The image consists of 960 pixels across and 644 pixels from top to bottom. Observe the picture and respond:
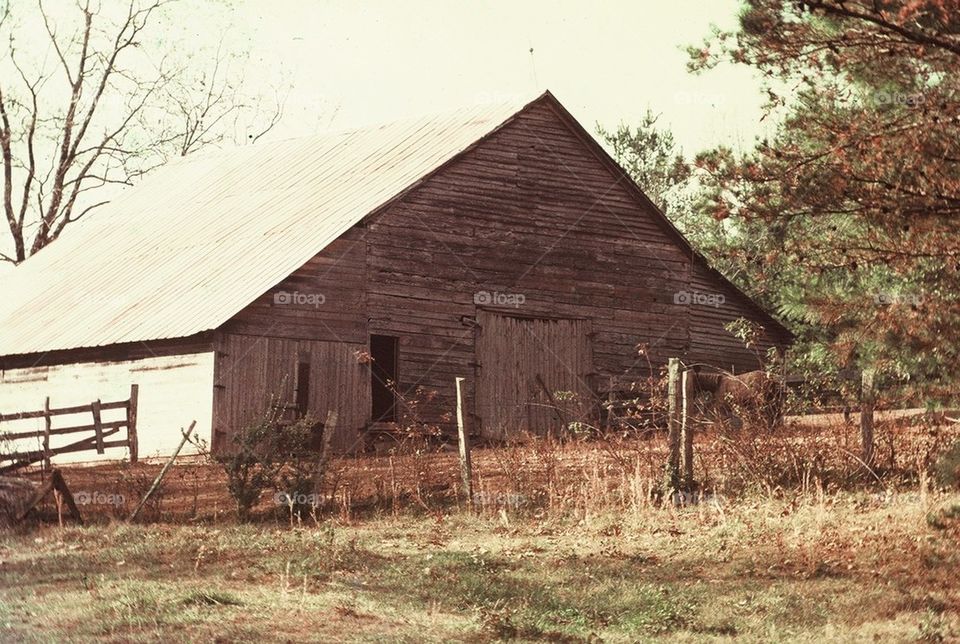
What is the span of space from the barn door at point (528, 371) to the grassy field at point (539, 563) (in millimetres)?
8721

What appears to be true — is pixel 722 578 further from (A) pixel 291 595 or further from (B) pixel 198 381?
(B) pixel 198 381

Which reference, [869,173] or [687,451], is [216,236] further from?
[869,173]

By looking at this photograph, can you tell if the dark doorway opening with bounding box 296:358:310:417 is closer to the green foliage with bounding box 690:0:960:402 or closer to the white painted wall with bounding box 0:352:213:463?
the white painted wall with bounding box 0:352:213:463

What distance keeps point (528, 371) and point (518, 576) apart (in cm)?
1476

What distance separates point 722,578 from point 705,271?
59.9 ft

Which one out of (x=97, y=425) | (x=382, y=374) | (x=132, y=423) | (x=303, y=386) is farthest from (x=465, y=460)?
(x=382, y=374)

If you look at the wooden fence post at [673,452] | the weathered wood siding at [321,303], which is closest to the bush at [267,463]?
the wooden fence post at [673,452]

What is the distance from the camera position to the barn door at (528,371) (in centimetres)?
2595

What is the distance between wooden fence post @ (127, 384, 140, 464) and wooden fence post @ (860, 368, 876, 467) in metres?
13.6

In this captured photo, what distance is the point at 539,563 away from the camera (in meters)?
12.3

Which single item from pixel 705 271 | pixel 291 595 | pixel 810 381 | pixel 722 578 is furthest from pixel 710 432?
pixel 705 271

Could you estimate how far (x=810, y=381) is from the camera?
1675 centimetres

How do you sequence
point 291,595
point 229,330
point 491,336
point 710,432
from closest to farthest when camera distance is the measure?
point 291,595
point 710,432
point 229,330
point 491,336

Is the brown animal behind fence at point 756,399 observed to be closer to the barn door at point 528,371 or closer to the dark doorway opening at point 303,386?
the barn door at point 528,371
